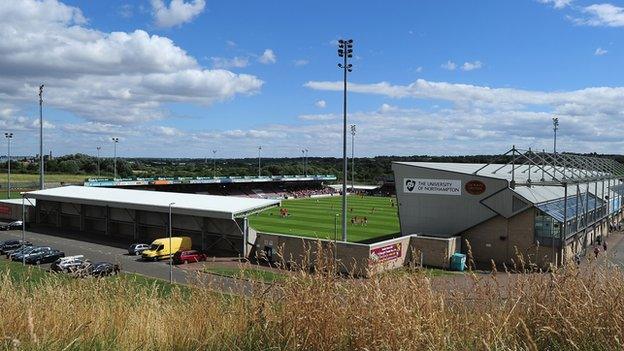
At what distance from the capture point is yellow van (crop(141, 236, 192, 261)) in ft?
112

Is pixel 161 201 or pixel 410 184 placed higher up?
pixel 410 184

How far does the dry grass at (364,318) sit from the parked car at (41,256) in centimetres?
3049

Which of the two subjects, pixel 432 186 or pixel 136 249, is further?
pixel 432 186

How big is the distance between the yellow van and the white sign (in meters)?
15.9

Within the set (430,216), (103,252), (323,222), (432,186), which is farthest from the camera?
(323,222)

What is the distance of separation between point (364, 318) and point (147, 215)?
41748 mm

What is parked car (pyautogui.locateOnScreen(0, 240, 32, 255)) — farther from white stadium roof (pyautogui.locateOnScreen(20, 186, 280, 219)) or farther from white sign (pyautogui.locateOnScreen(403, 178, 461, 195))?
white sign (pyautogui.locateOnScreen(403, 178, 461, 195))

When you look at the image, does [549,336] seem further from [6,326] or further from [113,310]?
[6,326]

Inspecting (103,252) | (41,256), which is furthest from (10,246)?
(103,252)

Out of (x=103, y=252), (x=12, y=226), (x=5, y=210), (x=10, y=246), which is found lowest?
(x=103, y=252)

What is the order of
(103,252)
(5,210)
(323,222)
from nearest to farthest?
(103,252) → (5,210) → (323,222)

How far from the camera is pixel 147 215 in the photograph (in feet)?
141

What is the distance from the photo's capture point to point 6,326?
4.17 meters

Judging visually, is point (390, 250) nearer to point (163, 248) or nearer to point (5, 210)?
point (163, 248)
